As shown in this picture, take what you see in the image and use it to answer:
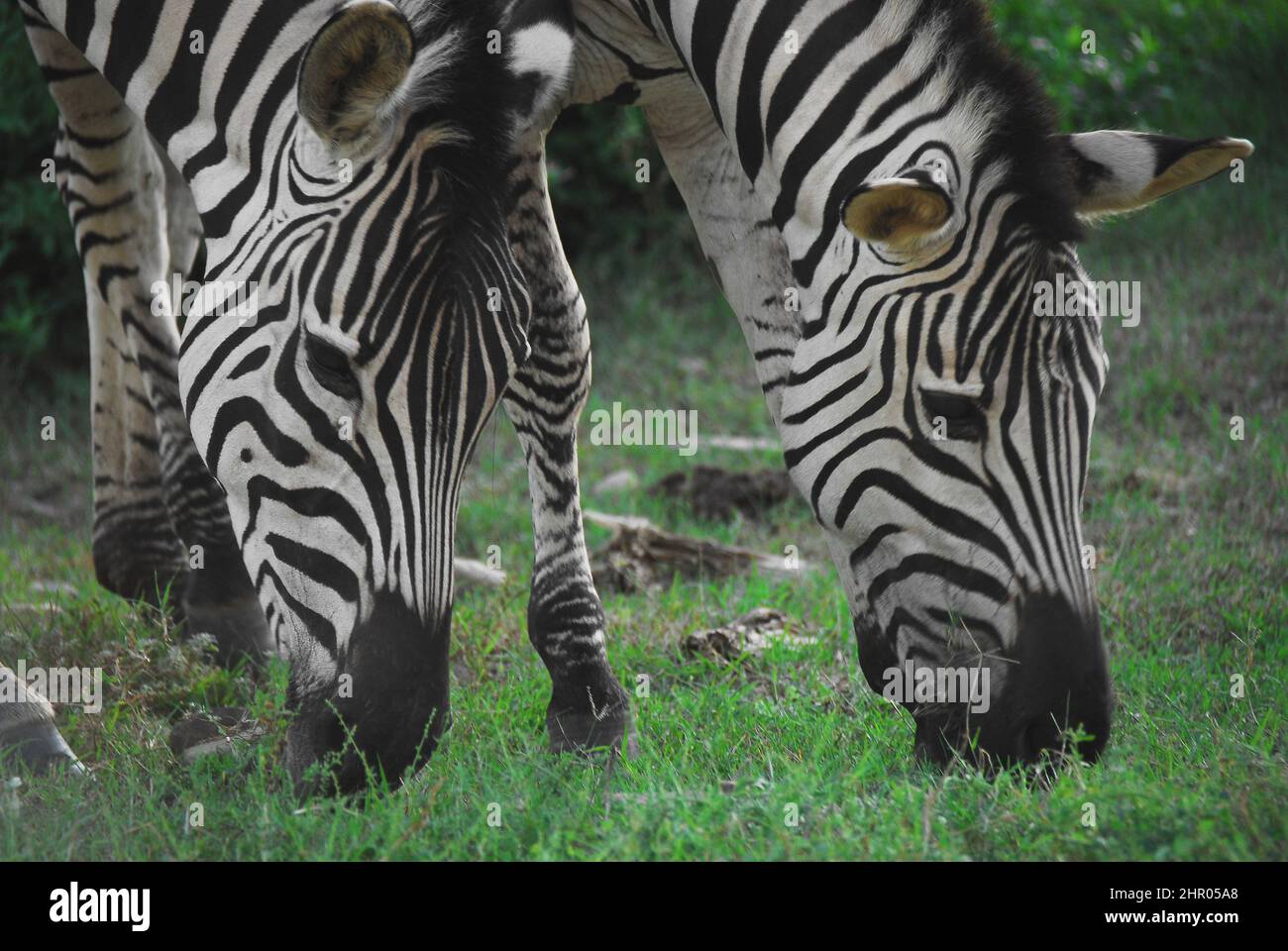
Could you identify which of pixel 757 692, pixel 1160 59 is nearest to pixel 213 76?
pixel 757 692

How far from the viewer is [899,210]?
3109mm

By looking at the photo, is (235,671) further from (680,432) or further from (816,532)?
(680,432)

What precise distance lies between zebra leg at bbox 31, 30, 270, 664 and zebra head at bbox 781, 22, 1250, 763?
2664 mm

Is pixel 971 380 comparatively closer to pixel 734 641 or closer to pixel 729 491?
pixel 734 641

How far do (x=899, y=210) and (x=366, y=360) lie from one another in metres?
1.31

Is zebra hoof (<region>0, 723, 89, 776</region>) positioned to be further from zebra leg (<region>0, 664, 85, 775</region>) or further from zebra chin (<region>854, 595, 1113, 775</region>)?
zebra chin (<region>854, 595, 1113, 775</region>)

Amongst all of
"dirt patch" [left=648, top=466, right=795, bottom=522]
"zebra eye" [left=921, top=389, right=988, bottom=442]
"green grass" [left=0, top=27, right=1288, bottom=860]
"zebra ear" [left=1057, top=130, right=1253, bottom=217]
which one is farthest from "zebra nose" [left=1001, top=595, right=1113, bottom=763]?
"dirt patch" [left=648, top=466, right=795, bottom=522]

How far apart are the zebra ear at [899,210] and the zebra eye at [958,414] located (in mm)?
381

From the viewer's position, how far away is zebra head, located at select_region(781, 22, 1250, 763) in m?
3.13

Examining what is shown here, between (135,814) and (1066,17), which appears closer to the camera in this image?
(135,814)

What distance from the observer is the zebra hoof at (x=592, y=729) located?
4082 mm
